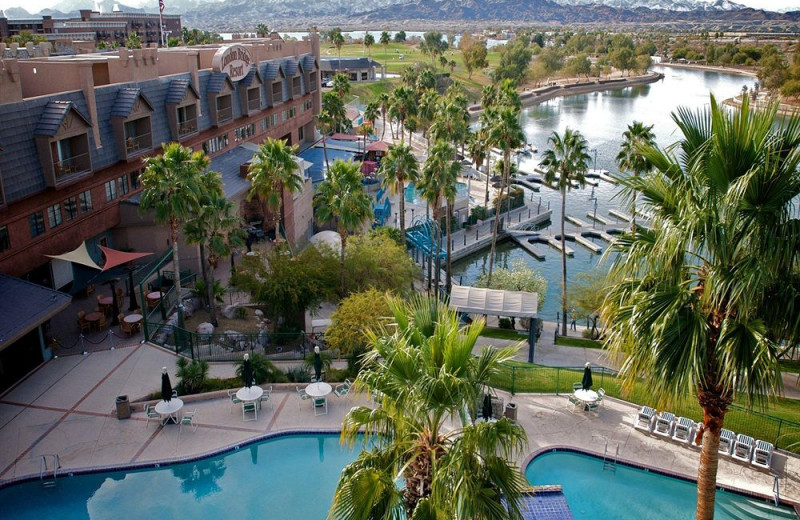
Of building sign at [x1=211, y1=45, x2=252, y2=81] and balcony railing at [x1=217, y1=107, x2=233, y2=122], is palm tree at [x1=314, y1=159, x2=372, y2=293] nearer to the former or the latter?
balcony railing at [x1=217, y1=107, x2=233, y2=122]

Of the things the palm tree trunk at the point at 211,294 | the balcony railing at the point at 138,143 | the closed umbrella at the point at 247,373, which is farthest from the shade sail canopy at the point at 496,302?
the balcony railing at the point at 138,143

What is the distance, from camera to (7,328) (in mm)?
23891

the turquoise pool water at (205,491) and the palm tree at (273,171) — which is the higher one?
the palm tree at (273,171)

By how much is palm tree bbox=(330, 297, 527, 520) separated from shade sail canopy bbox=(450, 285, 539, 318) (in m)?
20.2

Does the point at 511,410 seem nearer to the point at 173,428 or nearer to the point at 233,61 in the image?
the point at 173,428

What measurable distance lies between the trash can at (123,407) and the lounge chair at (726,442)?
68.3 feet

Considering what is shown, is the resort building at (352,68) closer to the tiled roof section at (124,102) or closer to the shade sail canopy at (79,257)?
the tiled roof section at (124,102)

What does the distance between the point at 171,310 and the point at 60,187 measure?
7.85m

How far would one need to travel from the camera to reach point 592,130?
4299 inches

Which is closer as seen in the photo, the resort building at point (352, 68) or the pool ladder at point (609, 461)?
the pool ladder at point (609, 461)

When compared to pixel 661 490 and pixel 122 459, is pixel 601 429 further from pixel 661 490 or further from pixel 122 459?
pixel 122 459

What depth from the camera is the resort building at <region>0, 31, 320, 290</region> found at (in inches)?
1147

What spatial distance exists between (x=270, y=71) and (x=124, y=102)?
936 inches

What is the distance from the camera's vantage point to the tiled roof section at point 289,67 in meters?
62.2
